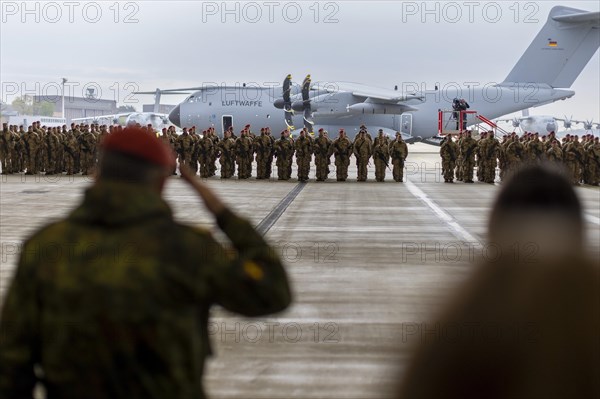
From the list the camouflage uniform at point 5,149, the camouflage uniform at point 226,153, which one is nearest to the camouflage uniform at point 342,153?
the camouflage uniform at point 226,153

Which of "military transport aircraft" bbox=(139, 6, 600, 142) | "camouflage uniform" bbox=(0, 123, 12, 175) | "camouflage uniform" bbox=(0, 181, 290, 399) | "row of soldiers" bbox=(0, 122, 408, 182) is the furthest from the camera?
"military transport aircraft" bbox=(139, 6, 600, 142)

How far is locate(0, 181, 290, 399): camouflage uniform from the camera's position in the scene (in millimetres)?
2404

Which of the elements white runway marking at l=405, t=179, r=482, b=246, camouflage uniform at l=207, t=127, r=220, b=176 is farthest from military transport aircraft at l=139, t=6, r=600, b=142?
white runway marking at l=405, t=179, r=482, b=246

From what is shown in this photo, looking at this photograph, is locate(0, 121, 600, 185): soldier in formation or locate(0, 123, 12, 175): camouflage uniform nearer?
locate(0, 121, 600, 185): soldier in formation

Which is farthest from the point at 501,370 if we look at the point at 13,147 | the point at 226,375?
the point at 13,147

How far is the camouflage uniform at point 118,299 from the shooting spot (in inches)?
94.7

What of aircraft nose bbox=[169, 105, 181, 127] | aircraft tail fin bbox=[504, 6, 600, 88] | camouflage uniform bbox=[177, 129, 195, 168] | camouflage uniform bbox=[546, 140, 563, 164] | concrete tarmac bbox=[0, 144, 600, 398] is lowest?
concrete tarmac bbox=[0, 144, 600, 398]

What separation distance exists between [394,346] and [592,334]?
14.9ft

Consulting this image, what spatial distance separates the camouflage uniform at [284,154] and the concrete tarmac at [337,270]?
315cm

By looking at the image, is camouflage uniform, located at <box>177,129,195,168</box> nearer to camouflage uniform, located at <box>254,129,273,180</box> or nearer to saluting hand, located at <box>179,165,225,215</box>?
camouflage uniform, located at <box>254,129,273,180</box>

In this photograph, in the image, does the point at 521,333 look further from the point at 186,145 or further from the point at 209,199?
the point at 186,145

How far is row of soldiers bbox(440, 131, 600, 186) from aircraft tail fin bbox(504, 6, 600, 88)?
13.8 m

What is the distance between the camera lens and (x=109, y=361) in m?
2.40

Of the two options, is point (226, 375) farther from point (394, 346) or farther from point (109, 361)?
point (109, 361)
